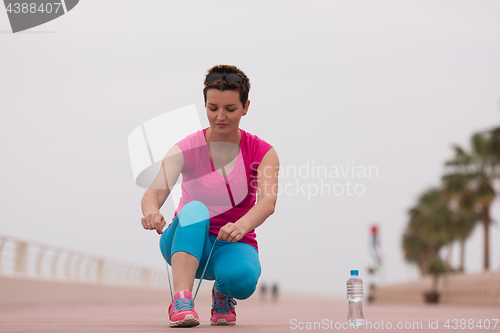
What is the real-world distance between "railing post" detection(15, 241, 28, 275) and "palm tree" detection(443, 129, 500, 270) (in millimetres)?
28971

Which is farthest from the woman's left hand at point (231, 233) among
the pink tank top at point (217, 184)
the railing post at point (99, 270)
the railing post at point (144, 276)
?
the railing post at point (144, 276)

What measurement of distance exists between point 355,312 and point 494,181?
34.6 meters

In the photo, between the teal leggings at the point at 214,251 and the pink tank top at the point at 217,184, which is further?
the pink tank top at the point at 217,184

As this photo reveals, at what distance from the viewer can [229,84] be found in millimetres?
3756

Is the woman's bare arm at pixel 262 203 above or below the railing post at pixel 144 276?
above

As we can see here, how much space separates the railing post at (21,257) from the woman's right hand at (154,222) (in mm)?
8202

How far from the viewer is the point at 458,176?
38.2m

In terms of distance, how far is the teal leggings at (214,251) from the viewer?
3.68 m

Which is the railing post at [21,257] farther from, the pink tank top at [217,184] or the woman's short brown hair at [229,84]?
the woman's short brown hair at [229,84]

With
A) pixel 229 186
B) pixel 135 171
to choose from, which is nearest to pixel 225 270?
pixel 229 186

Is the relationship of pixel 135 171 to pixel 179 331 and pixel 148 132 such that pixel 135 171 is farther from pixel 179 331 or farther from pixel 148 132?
pixel 179 331

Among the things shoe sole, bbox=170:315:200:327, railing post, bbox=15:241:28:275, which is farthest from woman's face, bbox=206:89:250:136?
railing post, bbox=15:241:28:275

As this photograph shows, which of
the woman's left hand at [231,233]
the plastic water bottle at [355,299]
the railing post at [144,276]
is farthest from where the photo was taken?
the railing post at [144,276]

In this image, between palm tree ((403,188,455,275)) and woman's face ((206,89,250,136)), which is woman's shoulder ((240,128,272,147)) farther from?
palm tree ((403,188,455,275))
